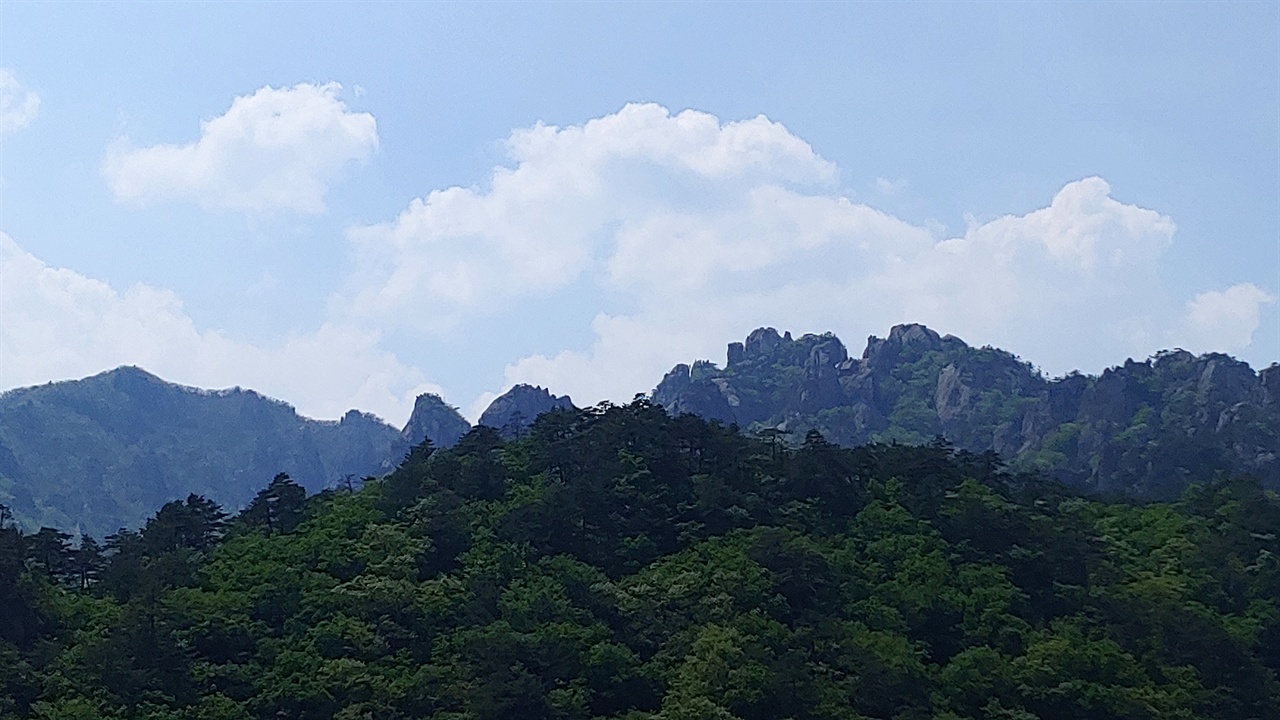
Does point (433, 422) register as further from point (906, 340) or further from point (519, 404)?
point (906, 340)

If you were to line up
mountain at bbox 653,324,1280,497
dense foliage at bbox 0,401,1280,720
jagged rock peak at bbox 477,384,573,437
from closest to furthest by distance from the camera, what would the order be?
dense foliage at bbox 0,401,1280,720 < mountain at bbox 653,324,1280,497 < jagged rock peak at bbox 477,384,573,437

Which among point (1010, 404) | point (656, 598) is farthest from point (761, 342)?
point (656, 598)

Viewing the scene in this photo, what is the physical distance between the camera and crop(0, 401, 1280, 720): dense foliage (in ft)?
104

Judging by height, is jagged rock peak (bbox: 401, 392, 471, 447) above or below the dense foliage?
above

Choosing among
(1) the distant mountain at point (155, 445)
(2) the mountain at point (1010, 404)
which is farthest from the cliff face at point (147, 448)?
(2) the mountain at point (1010, 404)

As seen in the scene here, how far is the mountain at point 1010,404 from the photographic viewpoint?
86056 mm

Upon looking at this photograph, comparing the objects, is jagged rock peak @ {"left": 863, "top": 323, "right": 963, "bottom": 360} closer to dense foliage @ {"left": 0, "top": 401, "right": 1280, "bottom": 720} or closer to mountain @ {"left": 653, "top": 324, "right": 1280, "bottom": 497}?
mountain @ {"left": 653, "top": 324, "right": 1280, "bottom": 497}

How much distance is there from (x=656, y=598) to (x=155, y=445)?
14053 centimetres

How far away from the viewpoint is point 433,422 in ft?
425

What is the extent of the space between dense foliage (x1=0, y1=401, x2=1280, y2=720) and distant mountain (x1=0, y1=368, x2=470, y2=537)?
8265 cm

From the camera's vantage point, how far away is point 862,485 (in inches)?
1806

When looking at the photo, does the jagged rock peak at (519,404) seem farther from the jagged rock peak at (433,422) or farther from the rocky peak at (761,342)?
the rocky peak at (761,342)

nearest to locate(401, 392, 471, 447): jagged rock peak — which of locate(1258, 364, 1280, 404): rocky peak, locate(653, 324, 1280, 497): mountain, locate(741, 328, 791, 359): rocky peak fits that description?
locate(653, 324, 1280, 497): mountain

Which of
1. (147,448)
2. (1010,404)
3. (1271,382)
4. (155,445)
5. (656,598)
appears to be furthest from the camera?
(155,445)
